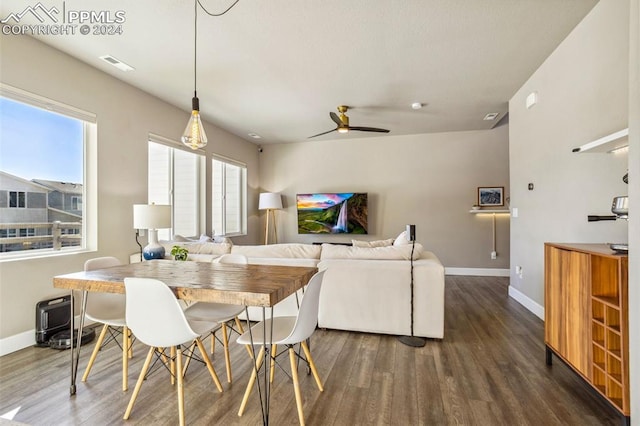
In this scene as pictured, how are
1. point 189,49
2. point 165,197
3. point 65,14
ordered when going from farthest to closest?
point 165,197 → point 189,49 → point 65,14

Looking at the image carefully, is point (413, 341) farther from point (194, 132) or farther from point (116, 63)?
point (116, 63)

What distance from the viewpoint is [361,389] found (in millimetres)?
2049

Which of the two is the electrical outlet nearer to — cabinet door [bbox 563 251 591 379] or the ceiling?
cabinet door [bbox 563 251 591 379]

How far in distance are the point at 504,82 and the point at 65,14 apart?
446 cm

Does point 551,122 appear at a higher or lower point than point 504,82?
lower

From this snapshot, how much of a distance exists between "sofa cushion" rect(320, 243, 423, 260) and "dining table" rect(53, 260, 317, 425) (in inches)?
37.0

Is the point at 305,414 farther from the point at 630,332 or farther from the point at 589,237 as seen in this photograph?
the point at 589,237

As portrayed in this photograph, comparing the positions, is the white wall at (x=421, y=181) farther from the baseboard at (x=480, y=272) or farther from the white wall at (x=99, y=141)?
the white wall at (x=99, y=141)

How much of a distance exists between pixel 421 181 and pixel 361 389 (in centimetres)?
487

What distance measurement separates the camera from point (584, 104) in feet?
8.59

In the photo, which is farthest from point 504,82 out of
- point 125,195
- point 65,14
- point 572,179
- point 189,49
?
point 125,195

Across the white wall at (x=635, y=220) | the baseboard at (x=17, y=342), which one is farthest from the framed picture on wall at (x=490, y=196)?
the baseboard at (x=17, y=342)

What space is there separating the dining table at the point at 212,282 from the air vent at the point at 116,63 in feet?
7.25

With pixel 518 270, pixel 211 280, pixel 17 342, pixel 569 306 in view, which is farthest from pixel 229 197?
pixel 569 306
